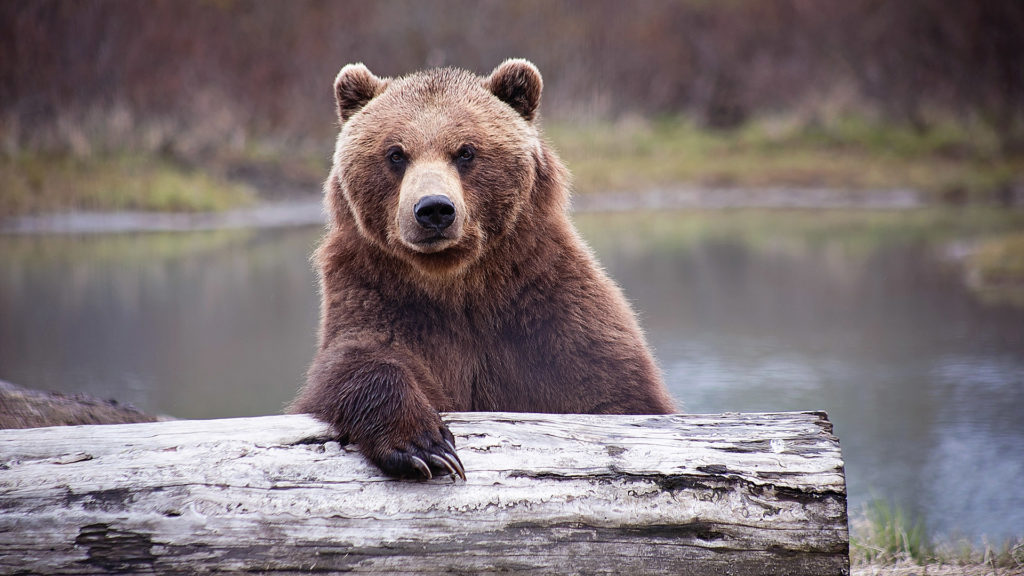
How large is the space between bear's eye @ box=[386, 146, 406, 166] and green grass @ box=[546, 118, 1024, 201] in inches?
628

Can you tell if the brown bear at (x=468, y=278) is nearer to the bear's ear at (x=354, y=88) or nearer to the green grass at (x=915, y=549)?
the bear's ear at (x=354, y=88)

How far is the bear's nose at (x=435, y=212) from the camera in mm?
2863

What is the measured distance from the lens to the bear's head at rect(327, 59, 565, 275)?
2.97 metres

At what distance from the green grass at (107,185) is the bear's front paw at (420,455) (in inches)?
509

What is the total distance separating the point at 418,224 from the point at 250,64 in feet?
58.5

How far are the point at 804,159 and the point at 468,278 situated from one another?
18.5m

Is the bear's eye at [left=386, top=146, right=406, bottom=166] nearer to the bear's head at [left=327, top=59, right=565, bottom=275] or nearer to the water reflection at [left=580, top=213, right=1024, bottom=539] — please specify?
the bear's head at [left=327, top=59, right=565, bottom=275]

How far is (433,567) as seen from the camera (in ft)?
7.68

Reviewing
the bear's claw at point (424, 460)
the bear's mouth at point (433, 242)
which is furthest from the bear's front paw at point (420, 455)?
the bear's mouth at point (433, 242)

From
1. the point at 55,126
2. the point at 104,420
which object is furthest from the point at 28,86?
the point at 104,420

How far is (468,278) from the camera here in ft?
10.4

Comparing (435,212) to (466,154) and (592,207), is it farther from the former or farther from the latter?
(592,207)

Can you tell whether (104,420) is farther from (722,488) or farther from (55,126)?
(55,126)

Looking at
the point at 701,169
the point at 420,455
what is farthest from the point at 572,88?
the point at 420,455
